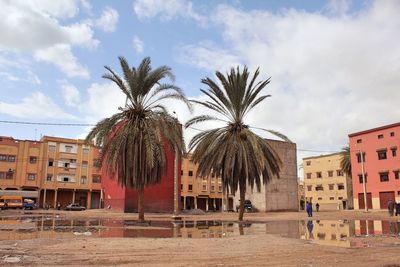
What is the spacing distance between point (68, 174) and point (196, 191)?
29.3 metres

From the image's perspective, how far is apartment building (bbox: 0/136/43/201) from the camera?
71.9 m

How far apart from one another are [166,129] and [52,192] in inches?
2425

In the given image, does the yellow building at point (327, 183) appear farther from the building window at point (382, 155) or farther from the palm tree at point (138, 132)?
the palm tree at point (138, 132)

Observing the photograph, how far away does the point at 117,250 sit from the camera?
1021 centimetres

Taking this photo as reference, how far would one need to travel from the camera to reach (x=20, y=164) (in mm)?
73500

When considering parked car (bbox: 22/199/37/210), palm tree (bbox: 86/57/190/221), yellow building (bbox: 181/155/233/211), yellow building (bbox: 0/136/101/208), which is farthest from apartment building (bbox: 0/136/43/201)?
palm tree (bbox: 86/57/190/221)

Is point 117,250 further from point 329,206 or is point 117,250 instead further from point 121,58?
point 329,206

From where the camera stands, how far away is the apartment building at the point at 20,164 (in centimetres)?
7194

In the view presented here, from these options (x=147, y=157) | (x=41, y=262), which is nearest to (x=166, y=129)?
(x=147, y=157)

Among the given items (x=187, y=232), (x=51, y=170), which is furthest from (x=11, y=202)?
(x=187, y=232)

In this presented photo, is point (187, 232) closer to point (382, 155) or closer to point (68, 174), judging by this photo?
point (382, 155)

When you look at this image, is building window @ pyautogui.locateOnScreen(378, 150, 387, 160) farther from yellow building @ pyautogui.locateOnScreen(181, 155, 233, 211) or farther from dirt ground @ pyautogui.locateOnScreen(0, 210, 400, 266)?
dirt ground @ pyautogui.locateOnScreen(0, 210, 400, 266)

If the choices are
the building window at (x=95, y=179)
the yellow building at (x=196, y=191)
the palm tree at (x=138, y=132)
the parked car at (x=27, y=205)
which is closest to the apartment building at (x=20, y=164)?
the parked car at (x=27, y=205)

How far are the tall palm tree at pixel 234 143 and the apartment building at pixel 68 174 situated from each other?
55.2 meters
